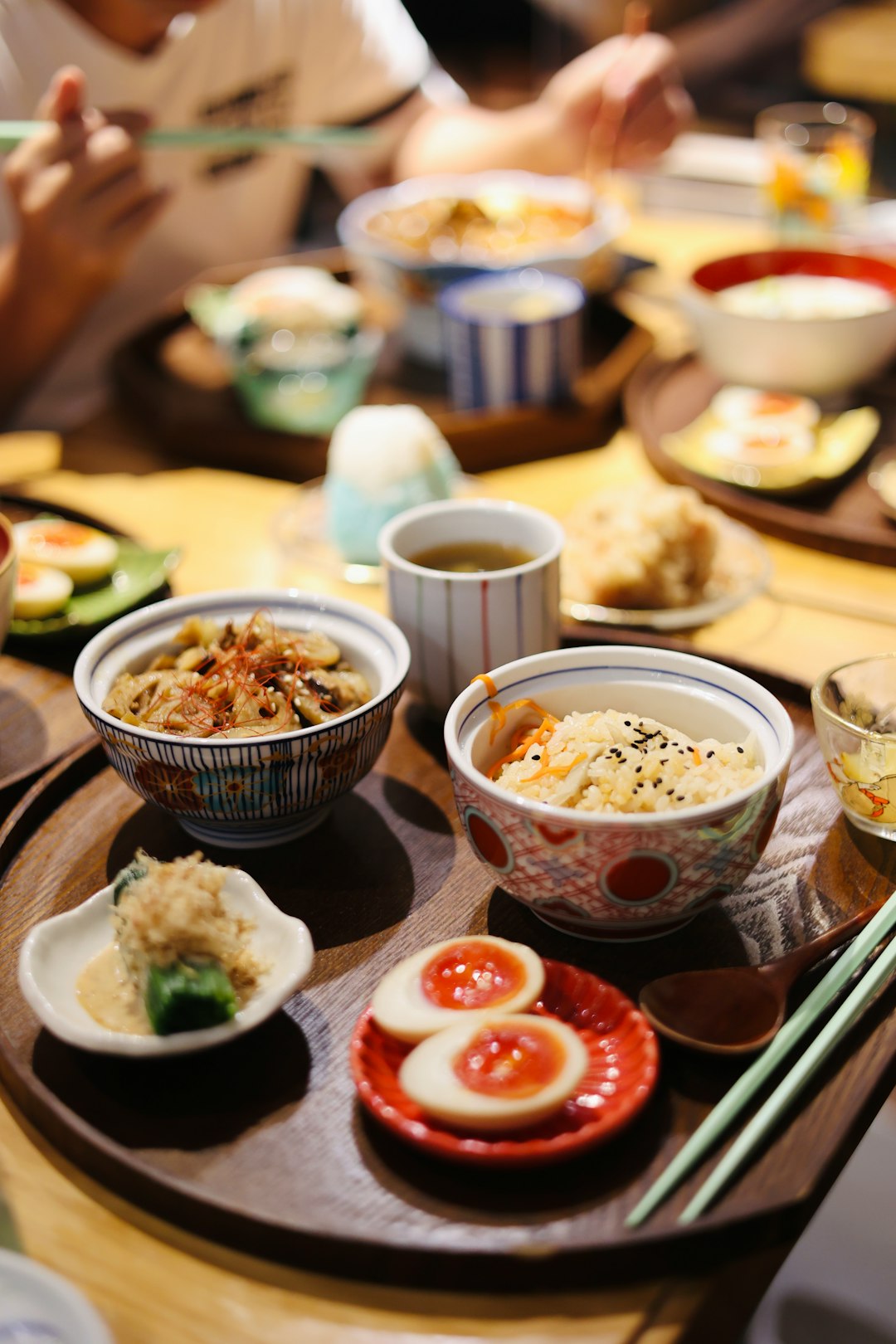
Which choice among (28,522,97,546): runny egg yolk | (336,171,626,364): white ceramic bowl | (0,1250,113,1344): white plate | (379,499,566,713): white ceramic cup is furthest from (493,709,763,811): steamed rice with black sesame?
(336,171,626,364): white ceramic bowl

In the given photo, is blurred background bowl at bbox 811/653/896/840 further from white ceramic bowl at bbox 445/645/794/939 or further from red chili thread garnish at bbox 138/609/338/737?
red chili thread garnish at bbox 138/609/338/737

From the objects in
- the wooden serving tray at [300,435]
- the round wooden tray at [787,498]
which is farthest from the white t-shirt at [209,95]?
the round wooden tray at [787,498]

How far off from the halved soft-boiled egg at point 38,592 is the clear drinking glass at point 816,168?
6.78 feet

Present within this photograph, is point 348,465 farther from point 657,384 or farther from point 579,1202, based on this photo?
point 579,1202

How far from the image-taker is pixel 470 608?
1.41m

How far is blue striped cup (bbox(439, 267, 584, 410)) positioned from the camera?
222cm

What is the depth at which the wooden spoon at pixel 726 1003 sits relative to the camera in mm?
981

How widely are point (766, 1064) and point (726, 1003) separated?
7cm

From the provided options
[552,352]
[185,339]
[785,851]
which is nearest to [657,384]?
[552,352]

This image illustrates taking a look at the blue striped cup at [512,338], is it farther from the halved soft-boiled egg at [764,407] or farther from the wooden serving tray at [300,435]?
the halved soft-boiled egg at [764,407]

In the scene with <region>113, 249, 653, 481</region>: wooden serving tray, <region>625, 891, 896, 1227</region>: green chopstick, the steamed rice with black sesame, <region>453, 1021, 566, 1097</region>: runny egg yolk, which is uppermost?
the steamed rice with black sesame

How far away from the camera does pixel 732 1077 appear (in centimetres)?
97

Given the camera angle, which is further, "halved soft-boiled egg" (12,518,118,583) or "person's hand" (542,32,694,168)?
"person's hand" (542,32,694,168)

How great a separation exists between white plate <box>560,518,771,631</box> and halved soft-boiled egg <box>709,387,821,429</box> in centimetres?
32
